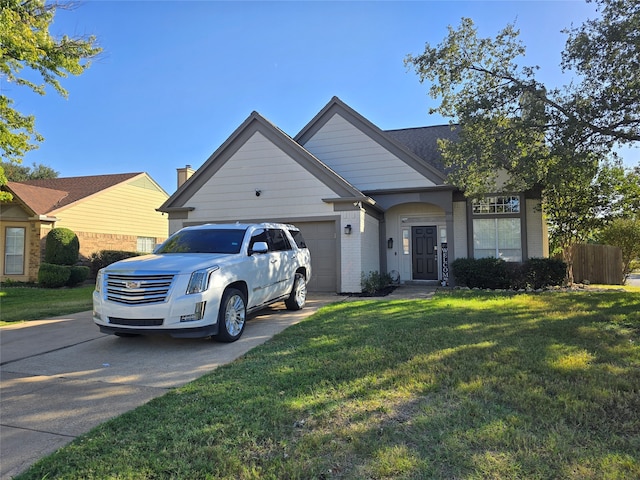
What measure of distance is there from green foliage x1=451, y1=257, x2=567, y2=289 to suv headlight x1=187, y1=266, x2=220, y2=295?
9494 millimetres

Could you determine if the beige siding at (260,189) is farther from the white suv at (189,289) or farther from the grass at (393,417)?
the grass at (393,417)

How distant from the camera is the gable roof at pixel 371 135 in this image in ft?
43.9

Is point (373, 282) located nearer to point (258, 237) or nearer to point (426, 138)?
point (258, 237)

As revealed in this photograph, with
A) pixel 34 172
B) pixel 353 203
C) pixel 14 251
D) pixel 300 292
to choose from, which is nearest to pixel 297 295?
pixel 300 292

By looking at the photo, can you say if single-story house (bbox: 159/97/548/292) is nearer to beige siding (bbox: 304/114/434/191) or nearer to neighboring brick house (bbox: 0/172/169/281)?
beige siding (bbox: 304/114/434/191)

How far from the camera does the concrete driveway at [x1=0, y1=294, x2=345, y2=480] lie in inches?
131

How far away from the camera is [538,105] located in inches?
325

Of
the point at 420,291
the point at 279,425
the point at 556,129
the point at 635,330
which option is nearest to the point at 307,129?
the point at 420,291

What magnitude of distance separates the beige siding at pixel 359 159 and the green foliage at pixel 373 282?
11.1 feet

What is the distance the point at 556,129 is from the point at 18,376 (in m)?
10.3

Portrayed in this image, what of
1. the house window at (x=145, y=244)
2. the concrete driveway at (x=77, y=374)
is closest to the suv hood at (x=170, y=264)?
the concrete driveway at (x=77, y=374)

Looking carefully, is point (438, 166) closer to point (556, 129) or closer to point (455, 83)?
point (455, 83)

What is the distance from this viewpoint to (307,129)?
49.6 ft

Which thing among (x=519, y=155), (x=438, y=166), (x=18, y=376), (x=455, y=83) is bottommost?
(x=18, y=376)
